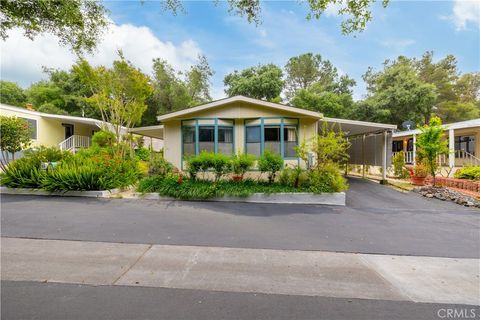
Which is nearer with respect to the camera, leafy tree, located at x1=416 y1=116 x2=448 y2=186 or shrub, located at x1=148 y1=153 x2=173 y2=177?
shrub, located at x1=148 y1=153 x2=173 y2=177

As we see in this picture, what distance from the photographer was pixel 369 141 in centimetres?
1458

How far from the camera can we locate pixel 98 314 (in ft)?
7.96

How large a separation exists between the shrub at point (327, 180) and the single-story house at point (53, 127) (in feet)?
41.3

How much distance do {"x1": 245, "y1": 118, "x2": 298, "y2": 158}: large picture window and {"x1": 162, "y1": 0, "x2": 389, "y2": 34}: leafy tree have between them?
620cm

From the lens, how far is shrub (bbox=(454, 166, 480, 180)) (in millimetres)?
10929

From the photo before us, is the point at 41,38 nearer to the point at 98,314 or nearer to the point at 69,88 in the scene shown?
the point at 98,314

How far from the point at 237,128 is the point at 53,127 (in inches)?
591

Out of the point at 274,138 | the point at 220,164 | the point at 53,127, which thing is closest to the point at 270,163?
the point at 220,164

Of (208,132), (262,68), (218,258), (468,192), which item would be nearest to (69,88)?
(262,68)

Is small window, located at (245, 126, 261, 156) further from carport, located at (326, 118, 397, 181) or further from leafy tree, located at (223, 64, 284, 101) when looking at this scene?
leafy tree, located at (223, 64, 284, 101)

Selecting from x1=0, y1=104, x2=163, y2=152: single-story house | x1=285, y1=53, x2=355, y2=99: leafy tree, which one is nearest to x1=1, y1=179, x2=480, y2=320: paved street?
x1=0, y1=104, x2=163, y2=152: single-story house

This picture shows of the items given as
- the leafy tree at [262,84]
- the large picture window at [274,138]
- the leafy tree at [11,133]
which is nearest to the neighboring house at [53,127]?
the leafy tree at [11,133]

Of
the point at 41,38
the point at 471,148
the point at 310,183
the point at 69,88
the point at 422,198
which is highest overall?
the point at 69,88

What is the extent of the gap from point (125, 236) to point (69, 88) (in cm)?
2842
